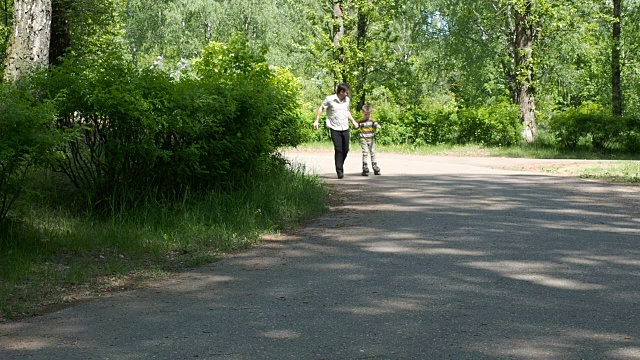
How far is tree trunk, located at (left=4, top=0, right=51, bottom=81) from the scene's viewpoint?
13.4 meters

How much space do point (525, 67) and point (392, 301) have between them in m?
29.5

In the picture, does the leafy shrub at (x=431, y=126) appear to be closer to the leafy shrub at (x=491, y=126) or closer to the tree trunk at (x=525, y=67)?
the leafy shrub at (x=491, y=126)

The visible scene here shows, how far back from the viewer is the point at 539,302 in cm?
704

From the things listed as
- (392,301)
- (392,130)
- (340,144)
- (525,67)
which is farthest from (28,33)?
(525,67)

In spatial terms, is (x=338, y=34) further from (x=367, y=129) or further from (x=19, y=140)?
(x=19, y=140)

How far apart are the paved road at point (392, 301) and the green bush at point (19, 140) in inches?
69.6

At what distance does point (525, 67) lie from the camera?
115ft

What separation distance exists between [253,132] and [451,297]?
6131 mm

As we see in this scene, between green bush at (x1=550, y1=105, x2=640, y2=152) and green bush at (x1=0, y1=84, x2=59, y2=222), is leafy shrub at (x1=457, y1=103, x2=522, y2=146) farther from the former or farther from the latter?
green bush at (x1=0, y1=84, x2=59, y2=222)

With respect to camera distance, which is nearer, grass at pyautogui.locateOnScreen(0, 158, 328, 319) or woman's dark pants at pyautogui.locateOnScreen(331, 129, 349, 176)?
grass at pyautogui.locateOnScreen(0, 158, 328, 319)

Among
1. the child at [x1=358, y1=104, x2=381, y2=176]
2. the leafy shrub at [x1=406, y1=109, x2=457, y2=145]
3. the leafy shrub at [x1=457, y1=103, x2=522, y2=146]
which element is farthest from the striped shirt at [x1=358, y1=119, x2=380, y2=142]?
the leafy shrub at [x1=406, y1=109, x2=457, y2=145]

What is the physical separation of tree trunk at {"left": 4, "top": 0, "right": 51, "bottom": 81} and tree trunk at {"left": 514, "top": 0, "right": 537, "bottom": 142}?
23.9 meters

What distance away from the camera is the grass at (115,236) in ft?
26.1

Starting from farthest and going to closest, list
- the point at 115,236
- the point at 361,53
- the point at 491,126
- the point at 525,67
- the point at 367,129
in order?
the point at 361,53, the point at 525,67, the point at 491,126, the point at 367,129, the point at 115,236
